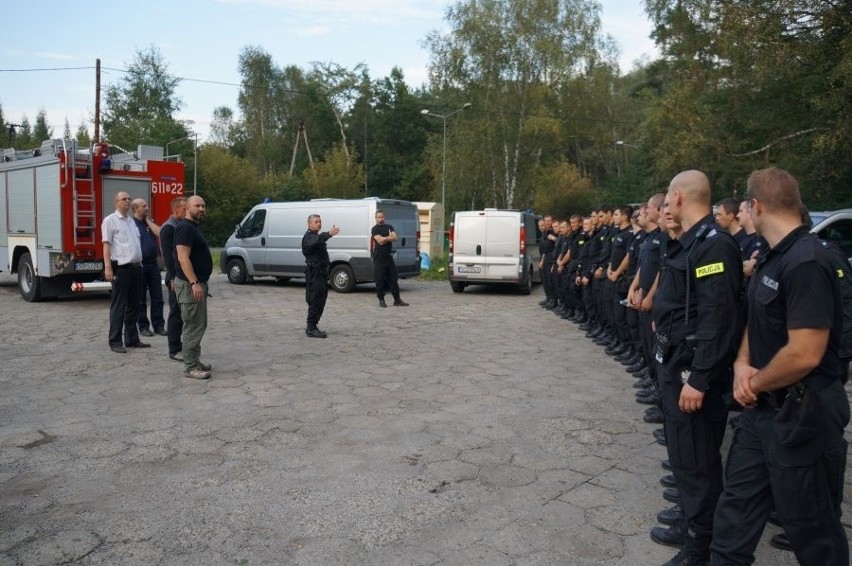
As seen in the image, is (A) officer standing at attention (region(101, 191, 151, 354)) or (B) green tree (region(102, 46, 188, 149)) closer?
(A) officer standing at attention (region(101, 191, 151, 354))

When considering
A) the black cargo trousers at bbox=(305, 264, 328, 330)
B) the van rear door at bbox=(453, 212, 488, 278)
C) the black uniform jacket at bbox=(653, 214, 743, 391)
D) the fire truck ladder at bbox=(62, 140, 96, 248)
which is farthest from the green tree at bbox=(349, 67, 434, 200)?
the black uniform jacket at bbox=(653, 214, 743, 391)

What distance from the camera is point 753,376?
285cm

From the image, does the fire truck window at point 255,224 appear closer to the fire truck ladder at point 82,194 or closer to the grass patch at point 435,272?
the grass patch at point 435,272

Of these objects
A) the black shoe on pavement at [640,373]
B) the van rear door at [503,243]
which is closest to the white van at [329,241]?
the van rear door at [503,243]

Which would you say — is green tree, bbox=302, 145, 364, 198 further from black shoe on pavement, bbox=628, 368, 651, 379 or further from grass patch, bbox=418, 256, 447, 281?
black shoe on pavement, bbox=628, 368, 651, 379

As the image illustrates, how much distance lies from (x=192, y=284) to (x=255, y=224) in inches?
439

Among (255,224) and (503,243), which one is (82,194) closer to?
(255,224)

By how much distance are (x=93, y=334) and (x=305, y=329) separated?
9.77ft

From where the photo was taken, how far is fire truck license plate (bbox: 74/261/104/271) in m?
12.9

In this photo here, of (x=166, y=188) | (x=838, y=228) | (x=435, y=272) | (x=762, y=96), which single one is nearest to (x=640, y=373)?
(x=838, y=228)

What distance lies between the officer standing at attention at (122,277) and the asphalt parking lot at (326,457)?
32 centimetres

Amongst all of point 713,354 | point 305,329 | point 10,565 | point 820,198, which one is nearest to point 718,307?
point 713,354

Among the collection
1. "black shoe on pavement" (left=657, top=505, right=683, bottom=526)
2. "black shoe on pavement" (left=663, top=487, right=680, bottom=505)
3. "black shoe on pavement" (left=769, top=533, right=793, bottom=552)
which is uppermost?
"black shoe on pavement" (left=657, top=505, right=683, bottom=526)

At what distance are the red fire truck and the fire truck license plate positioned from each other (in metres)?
0.02
